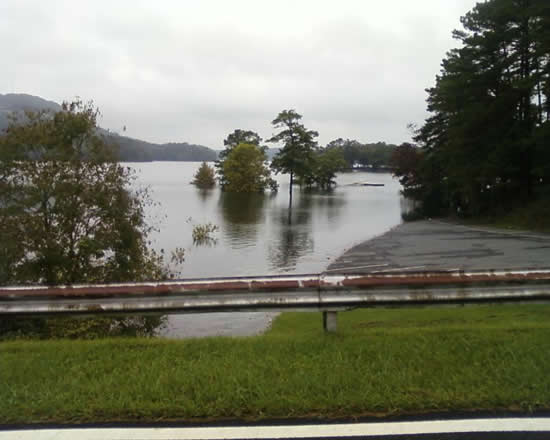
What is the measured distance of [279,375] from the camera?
423 centimetres

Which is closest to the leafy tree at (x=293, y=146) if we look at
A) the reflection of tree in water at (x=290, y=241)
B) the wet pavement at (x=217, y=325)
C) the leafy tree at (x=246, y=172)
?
the leafy tree at (x=246, y=172)

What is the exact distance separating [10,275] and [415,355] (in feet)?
33.7

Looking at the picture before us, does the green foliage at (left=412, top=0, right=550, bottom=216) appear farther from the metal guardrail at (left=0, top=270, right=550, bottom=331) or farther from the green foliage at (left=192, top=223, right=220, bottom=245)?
the metal guardrail at (left=0, top=270, right=550, bottom=331)

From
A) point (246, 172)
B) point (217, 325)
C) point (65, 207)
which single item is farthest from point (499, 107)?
point (246, 172)

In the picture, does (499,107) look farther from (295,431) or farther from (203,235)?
(295,431)

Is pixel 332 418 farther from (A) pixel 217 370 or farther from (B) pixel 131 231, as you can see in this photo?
(B) pixel 131 231

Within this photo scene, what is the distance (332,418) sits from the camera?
354cm

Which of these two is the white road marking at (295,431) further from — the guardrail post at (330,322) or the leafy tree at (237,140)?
the leafy tree at (237,140)

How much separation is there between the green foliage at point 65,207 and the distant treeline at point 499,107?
2721 centimetres

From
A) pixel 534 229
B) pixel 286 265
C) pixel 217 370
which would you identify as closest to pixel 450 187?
pixel 534 229

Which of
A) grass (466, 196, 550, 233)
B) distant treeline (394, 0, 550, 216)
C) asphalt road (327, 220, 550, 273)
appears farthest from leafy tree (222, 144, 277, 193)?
asphalt road (327, 220, 550, 273)

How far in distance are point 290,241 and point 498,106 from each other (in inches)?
731

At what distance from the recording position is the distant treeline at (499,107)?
33.2 metres

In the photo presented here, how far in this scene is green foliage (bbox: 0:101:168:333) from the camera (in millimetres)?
12055
